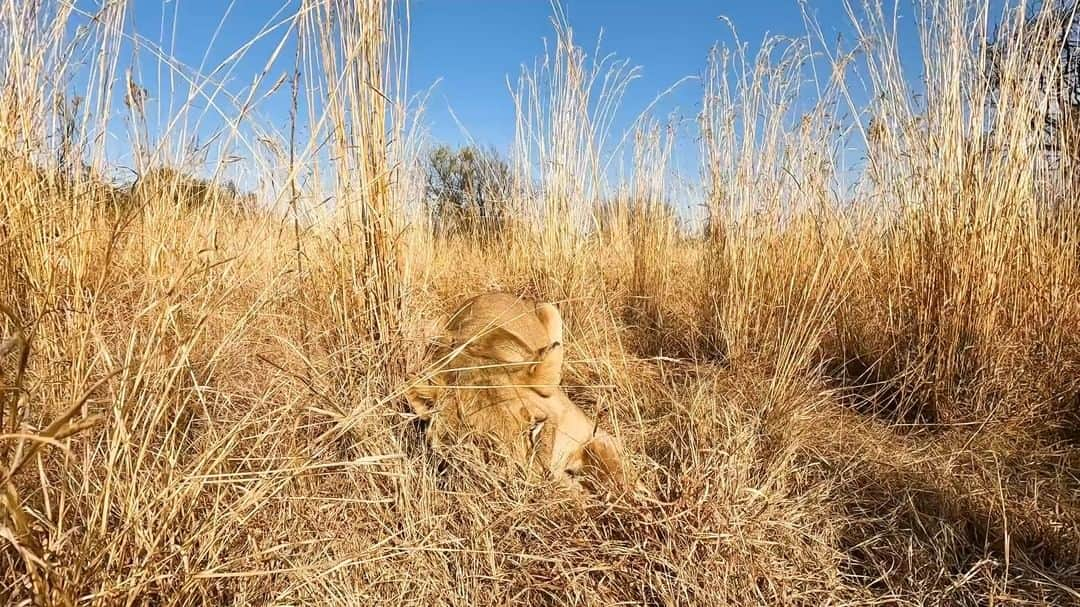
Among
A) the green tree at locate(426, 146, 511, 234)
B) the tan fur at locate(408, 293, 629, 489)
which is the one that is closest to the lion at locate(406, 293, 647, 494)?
the tan fur at locate(408, 293, 629, 489)

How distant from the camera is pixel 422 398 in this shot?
1.76 meters

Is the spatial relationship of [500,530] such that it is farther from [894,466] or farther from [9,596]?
[894,466]

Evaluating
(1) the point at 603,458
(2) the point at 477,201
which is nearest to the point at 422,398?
(1) the point at 603,458

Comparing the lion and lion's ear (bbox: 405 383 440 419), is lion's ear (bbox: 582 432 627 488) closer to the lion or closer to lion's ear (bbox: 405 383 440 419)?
the lion

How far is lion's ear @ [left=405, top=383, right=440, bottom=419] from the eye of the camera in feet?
5.46

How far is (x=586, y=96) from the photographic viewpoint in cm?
335

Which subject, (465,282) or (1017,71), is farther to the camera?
(465,282)

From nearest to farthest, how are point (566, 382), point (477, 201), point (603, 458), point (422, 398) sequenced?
point (603, 458), point (422, 398), point (566, 382), point (477, 201)

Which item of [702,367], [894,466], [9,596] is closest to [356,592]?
[9,596]

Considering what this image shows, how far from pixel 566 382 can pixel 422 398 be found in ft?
2.83

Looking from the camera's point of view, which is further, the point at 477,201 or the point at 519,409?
the point at 477,201

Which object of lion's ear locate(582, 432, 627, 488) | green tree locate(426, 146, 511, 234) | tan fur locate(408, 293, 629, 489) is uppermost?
green tree locate(426, 146, 511, 234)

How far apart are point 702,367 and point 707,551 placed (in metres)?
1.43

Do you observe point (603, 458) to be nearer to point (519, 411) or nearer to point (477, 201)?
point (519, 411)
